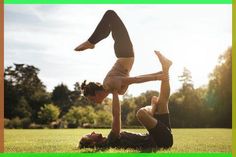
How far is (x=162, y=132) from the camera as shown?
3.92 metres

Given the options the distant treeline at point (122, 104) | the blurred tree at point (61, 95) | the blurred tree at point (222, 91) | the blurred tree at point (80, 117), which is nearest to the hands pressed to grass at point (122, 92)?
the distant treeline at point (122, 104)

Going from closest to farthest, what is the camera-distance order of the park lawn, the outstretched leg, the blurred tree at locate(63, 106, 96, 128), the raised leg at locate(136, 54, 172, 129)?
the raised leg at locate(136, 54, 172, 129), the park lawn, the outstretched leg, the blurred tree at locate(63, 106, 96, 128)

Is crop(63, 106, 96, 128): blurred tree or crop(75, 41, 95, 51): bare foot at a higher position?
crop(75, 41, 95, 51): bare foot

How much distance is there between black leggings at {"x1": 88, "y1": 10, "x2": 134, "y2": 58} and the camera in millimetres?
4207

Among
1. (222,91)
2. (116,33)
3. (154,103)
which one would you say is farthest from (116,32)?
(222,91)

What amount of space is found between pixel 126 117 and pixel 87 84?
11546 mm

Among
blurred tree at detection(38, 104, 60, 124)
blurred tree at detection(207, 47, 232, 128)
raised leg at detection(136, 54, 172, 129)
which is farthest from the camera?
blurred tree at detection(38, 104, 60, 124)

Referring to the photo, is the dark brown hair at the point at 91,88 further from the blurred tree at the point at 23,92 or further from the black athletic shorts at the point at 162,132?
the blurred tree at the point at 23,92

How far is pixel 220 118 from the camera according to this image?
646 inches

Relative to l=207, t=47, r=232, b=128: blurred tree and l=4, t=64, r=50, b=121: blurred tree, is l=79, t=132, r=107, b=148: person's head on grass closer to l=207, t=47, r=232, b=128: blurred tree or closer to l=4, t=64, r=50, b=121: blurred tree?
l=207, t=47, r=232, b=128: blurred tree

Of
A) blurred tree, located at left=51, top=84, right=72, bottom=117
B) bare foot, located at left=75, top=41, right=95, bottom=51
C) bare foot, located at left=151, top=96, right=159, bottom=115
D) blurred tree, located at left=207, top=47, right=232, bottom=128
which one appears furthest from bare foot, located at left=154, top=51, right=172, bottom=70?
blurred tree, located at left=51, top=84, right=72, bottom=117

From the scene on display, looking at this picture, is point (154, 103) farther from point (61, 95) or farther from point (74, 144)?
point (61, 95)

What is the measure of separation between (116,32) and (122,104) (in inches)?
496
